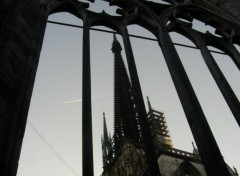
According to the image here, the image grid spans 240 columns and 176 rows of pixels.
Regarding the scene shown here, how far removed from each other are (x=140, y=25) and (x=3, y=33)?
247 centimetres

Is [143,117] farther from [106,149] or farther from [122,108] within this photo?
[122,108]

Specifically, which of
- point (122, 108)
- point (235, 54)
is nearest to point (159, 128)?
point (122, 108)

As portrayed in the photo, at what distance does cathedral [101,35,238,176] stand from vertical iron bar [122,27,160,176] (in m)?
25.0

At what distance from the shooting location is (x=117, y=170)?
38875mm

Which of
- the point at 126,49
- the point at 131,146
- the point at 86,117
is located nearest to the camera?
the point at 86,117

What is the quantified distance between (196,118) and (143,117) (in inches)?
21.7

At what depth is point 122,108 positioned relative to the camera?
4494cm

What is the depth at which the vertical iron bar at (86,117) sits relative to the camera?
2.94 m

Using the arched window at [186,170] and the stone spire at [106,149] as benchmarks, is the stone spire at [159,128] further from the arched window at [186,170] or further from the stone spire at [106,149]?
the stone spire at [106,149]

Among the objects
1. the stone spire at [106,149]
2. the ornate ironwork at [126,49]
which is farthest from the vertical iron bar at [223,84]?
the stone spire at [106,149]

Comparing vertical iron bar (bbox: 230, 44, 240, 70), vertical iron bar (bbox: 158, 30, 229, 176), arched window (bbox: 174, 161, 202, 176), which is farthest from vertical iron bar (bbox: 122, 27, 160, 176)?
arched window (bbox: 174, 161, 202, 176)

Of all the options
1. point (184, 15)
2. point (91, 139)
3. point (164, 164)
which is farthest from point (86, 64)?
point (164, 164)

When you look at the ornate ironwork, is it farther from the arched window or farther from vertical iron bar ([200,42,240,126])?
the arched window

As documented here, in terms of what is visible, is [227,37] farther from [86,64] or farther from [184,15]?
[86,64]
